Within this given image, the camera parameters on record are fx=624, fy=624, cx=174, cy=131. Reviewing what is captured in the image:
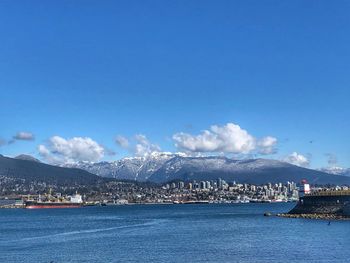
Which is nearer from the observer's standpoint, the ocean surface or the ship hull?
the ocean surface

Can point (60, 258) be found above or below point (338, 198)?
below

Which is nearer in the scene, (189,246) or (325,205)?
(189,246)

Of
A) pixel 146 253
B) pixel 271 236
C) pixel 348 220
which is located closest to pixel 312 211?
pixel 348 220

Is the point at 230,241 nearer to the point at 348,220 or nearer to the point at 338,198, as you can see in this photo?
the point at 348,220

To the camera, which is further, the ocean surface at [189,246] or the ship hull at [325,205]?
the ship hull at [325,205]

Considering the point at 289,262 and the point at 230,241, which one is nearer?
the point at 289,262

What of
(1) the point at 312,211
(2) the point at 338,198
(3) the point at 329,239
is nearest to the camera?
(3) the point at 329,239

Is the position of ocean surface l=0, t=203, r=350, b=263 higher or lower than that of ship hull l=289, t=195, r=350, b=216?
lower

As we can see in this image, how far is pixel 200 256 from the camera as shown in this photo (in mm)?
57219

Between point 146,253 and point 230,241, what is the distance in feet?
44.5

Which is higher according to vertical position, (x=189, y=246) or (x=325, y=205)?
(x=325, y=205)

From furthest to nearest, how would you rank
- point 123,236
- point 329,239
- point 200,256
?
point 123,236 < point 329,239 < point 200,256

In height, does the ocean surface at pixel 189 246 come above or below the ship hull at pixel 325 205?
below

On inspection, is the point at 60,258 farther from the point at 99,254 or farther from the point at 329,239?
the point at 329,239
